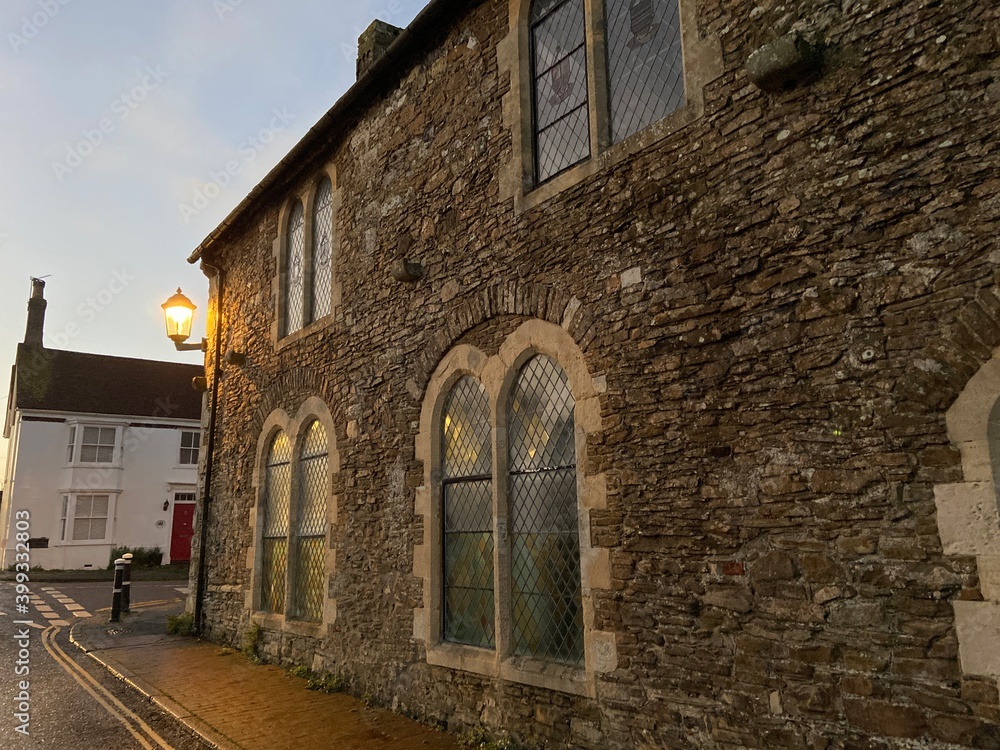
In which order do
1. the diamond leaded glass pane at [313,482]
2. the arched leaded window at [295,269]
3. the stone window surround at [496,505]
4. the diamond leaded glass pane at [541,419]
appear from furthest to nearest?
the arched leaded window at [295,269]
the diamond leaded glass pane at [313,482]
the diamond leaded glass pane at [541,419]
the stone window surround at [496,505]

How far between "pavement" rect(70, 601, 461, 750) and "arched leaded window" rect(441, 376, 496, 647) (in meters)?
0.94

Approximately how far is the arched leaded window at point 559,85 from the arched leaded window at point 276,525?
5.29 meters

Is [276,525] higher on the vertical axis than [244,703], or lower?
higher

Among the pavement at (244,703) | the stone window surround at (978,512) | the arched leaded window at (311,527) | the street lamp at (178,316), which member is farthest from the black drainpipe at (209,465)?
the stone window surround at (978,512)

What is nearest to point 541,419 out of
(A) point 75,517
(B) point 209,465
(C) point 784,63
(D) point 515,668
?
(D) point 515,668

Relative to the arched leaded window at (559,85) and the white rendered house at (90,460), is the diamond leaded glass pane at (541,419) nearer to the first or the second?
the arched leaded window at (559,85)

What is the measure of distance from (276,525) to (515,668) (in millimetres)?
5105

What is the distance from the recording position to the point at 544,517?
556 cm

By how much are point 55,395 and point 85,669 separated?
68.1 ft

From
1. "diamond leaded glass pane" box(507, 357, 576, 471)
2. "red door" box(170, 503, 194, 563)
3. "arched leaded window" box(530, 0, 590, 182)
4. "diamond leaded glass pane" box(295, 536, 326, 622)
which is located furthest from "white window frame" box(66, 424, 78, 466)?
"arched leaded window" box(530, 0, 590, 182)

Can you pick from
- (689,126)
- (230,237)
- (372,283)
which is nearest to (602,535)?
(689,126)

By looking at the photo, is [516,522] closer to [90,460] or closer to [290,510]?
[290,510]

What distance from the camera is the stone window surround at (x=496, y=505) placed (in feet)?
16.1

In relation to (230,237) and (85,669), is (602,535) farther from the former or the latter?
(230,237)
